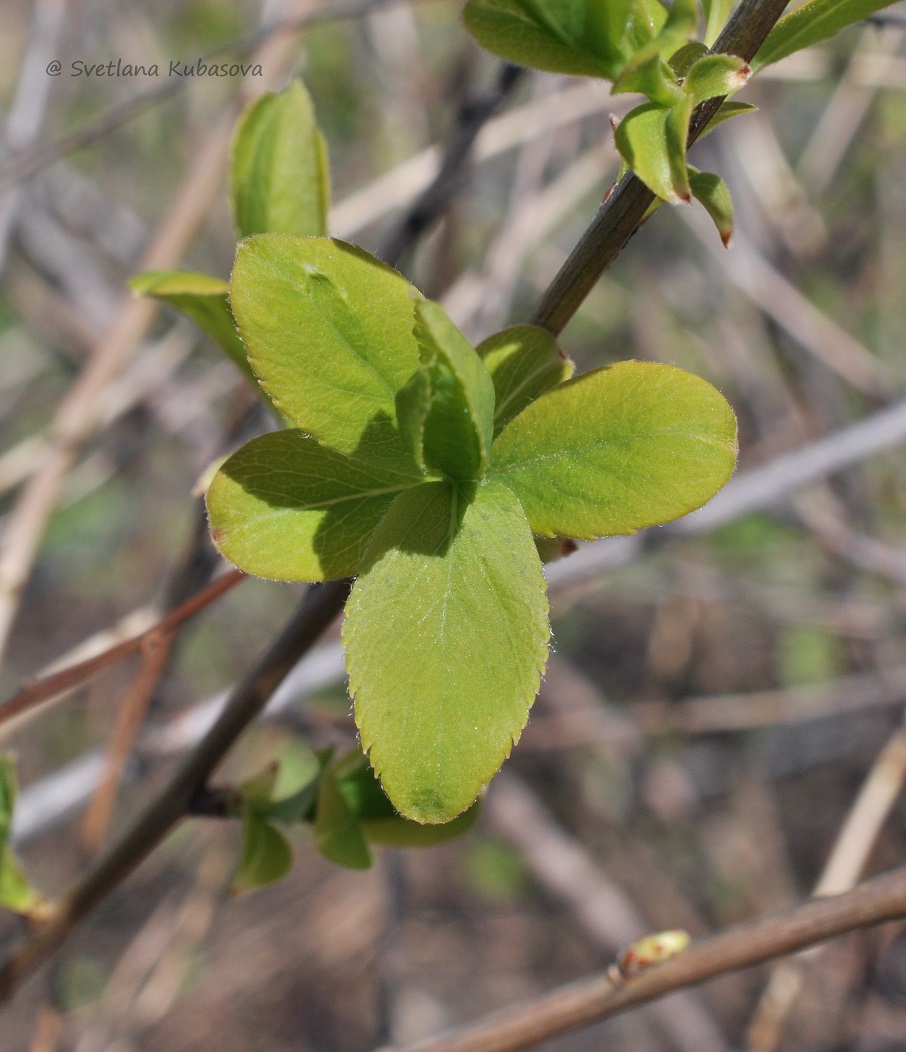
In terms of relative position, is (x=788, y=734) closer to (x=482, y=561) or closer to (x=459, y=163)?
(x=459, y=163)

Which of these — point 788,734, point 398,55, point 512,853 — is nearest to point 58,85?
point 398,55

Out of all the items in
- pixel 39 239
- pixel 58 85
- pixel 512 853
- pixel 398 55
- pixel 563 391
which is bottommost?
pixel 512 853

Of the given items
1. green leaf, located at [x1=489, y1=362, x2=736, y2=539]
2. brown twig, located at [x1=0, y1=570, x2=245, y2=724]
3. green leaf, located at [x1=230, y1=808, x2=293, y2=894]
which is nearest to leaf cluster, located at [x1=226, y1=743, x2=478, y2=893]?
green leaf, located at [x1=230, y1=808, x2=293, y2=894]

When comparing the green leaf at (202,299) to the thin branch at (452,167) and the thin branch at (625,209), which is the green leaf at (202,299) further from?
the thin branch at (452,167)

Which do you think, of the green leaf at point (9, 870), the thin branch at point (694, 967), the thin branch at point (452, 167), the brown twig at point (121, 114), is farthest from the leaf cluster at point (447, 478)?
the brown twig at point (121, 114)

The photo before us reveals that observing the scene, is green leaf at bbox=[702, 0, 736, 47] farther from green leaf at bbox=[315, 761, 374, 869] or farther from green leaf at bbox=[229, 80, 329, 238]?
green leaf at bbox=[315, 761, 374, 869]
